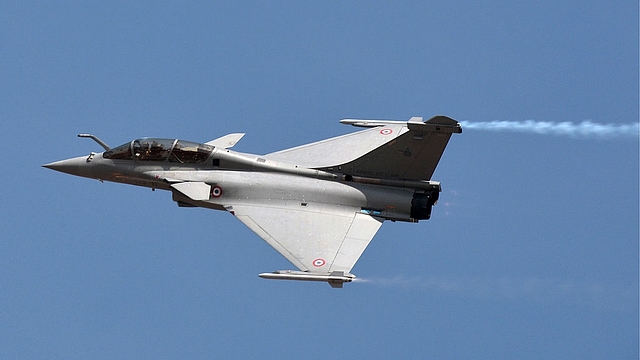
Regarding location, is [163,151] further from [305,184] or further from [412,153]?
[412,153]

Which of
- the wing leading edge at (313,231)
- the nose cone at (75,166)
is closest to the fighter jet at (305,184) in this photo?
the wing leading edge at (313,231)

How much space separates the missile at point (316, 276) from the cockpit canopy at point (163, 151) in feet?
19.4

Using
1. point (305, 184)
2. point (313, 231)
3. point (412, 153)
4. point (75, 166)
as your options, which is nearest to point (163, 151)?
point (75, 166)

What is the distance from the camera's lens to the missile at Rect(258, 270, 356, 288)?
36438 mm

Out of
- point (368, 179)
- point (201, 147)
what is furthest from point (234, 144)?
point (368, 179)

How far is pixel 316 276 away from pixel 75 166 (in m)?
9.52

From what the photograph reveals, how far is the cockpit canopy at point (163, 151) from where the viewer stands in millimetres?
41312

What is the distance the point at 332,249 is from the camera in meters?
38.2

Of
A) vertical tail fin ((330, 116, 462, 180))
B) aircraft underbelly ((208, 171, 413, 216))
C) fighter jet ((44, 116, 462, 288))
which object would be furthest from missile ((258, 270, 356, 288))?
vertical tail fin ((330, 116, 462, 180))

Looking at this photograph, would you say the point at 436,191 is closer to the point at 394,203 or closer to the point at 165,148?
the point at 394,203

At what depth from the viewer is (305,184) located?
4022 centimetres

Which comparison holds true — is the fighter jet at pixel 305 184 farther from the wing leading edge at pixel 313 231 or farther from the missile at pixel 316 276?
the missile at pixel 316 276

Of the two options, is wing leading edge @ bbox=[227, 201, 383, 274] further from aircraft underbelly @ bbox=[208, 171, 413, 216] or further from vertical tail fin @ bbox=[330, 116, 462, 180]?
vertical tail fin @ bbox=[330, 116, 462, 180]

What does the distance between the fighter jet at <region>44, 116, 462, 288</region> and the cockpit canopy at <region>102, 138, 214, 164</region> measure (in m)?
0.03
